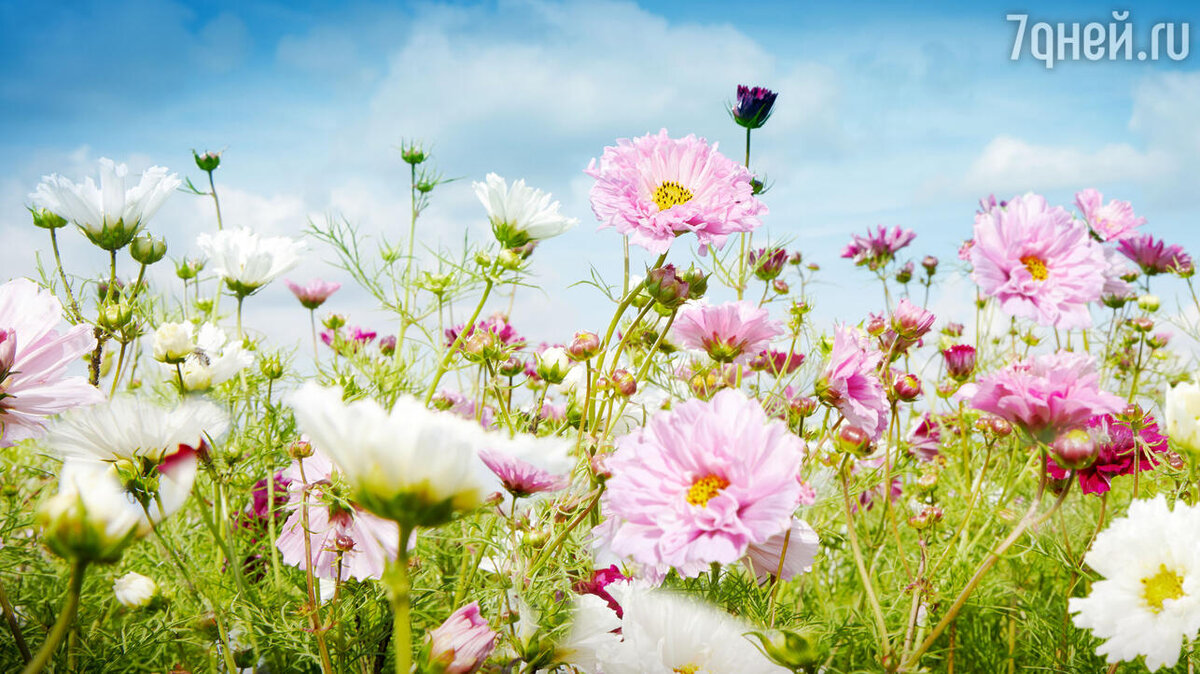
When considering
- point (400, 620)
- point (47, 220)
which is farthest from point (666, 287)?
point (47, 220)

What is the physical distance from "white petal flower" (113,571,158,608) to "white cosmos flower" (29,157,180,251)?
328mm

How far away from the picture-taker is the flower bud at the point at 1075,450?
52cm

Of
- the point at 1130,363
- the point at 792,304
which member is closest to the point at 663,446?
the point at 792,304

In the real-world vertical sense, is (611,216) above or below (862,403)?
above

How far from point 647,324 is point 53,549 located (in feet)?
1.92

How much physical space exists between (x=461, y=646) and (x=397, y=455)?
6.0 inches

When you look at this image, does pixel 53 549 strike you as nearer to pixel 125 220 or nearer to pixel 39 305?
pixel 39 305

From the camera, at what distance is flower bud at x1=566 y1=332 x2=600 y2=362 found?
2.21 ft

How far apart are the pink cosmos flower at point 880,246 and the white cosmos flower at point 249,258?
4.55 ft

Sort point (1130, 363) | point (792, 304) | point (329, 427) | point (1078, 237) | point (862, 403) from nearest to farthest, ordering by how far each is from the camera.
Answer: point (329, 427), point (1078, 237), point (862, 403), point (792, 304), point (1130, 363)

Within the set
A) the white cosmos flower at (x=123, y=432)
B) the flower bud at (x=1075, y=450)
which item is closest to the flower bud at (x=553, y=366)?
the white cosmos flower at (x=123, y=432)

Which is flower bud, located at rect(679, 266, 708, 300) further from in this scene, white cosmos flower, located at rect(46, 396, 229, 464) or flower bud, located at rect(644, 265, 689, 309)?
white cosmos flower, located at rect(46, 396, 229, 464)

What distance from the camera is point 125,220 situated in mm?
785

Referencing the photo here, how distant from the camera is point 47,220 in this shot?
2.88ft
